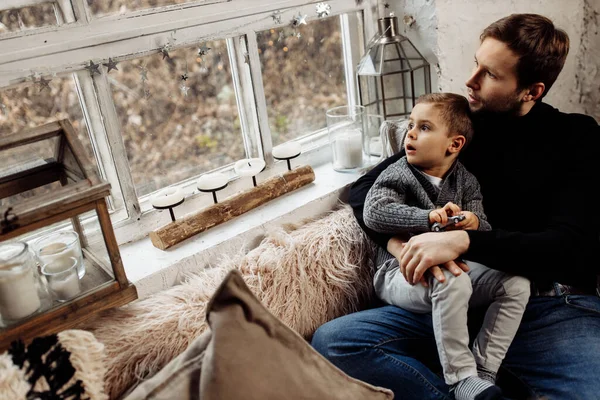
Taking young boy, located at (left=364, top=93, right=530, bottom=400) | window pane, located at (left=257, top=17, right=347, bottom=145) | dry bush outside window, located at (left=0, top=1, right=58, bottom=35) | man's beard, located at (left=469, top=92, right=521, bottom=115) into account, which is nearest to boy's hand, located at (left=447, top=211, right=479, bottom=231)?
young boy, located at (left=364, top=93, right=530, bottom=400)

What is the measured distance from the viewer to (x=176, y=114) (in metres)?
1.62

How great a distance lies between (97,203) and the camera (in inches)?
41.8

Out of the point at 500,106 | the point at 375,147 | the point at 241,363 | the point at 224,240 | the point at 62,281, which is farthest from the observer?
the point at 375,147

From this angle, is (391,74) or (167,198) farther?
(391,74)

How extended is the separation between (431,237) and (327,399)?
57cm

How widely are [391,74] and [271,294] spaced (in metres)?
0.98

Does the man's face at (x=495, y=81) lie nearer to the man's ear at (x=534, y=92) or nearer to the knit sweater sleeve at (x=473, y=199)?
the man's ear at (x=534, y=92)

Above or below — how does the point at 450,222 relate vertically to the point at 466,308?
above

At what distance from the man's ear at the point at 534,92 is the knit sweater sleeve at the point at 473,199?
1.02 ft

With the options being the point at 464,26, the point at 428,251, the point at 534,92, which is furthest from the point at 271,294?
the point at 464,26

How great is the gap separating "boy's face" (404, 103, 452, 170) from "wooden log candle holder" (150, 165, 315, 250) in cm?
41

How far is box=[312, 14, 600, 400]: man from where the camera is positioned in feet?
4.58

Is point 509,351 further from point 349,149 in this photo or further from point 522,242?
point 349,149

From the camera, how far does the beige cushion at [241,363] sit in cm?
95
